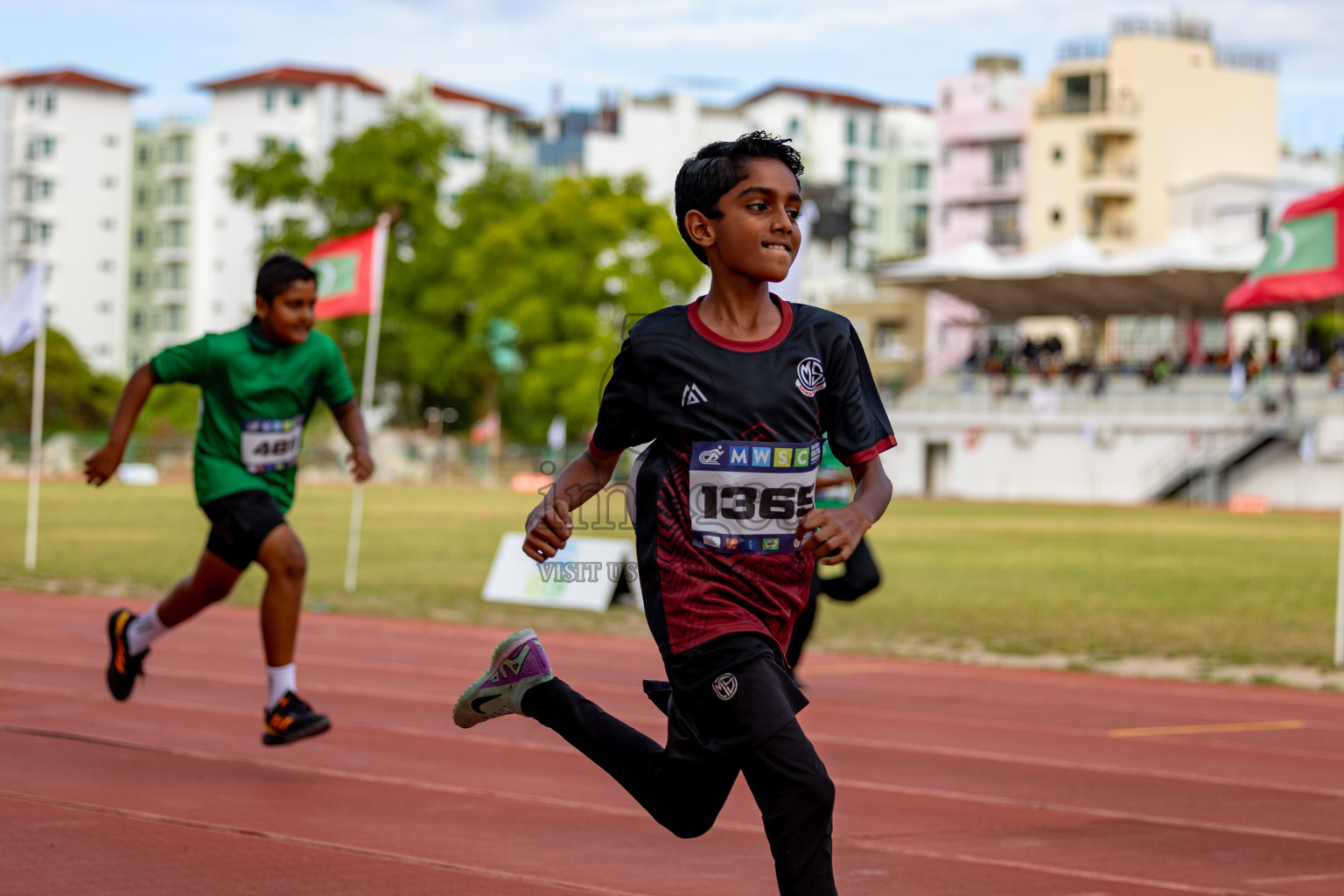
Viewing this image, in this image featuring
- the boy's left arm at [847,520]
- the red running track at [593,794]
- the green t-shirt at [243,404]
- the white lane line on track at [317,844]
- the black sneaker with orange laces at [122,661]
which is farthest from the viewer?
the black sneaker with orange laces at [122,661]

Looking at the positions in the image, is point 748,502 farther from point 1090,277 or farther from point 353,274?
point 1090,277

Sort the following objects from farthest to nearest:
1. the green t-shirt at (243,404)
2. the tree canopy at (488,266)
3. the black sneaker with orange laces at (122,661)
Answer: the tree canopy at (488,266), the black sneaker with orange laces at (122,661), the green t-shirt at (243,404)

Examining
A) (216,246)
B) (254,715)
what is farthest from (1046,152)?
(254,715)

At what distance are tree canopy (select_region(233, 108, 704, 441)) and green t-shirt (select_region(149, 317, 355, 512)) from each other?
52426mm

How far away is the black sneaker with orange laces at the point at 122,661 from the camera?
7586mm

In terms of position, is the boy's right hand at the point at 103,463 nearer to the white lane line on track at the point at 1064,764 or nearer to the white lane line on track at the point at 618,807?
the white lane line on track at the point at 618,807

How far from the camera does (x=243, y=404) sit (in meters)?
7.06

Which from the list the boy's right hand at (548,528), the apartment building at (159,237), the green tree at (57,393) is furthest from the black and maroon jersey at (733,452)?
A: the apartment building at (159,237)

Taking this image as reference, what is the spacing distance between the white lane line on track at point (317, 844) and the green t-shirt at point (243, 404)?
1556 mm

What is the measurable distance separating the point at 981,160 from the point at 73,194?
5563 cm

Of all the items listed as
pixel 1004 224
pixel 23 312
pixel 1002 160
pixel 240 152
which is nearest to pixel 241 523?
pixel 23 312

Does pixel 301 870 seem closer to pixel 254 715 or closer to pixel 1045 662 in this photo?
pixel 254 715

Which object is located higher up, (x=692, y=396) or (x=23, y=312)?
(x=23, y=312)

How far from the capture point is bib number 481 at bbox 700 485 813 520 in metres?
3.87
